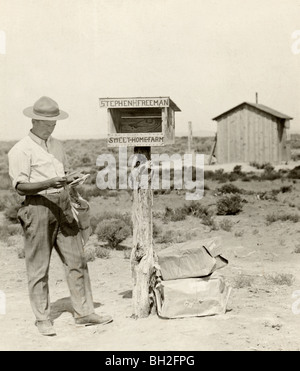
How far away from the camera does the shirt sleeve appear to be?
18.2ft

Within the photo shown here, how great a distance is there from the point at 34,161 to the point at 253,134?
922 inches

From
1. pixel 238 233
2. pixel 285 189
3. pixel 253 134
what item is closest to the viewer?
pixel 238 233

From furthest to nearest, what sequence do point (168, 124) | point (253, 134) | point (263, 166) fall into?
point (253, 134), point (263, 166), point (168, 124)

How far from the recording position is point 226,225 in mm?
12820

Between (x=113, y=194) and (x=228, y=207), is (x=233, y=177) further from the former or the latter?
(x=228, y=207)

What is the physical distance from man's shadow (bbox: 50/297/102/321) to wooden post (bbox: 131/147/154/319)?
0.87 meters

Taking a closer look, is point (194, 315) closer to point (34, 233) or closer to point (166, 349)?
point (166, 349)

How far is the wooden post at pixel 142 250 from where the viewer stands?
6211 millimetres

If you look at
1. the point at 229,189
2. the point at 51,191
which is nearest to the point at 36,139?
the point at 51,191

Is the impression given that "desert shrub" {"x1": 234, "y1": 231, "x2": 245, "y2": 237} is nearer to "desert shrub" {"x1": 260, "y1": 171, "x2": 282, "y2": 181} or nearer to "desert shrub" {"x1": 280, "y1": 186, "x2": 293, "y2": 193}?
"desert shrub" {"x1": 280, "y1": 186, "x2": 293, "y2": 193}

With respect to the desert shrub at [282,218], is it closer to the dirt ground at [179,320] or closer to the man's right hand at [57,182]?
the dirt ground at [179,320]

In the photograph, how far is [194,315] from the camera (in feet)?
19.9

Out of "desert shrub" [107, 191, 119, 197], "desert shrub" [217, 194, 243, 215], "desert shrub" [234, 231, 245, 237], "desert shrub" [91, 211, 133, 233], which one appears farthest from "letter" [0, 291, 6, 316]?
"desert shrub" [107, 191, 119, 197]

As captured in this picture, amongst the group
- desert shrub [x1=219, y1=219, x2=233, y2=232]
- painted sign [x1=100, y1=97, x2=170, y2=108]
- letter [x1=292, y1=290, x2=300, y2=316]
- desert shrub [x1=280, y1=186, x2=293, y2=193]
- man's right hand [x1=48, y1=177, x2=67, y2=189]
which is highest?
painted sign [x1=100, y1=97, x2=170, y2=108]
